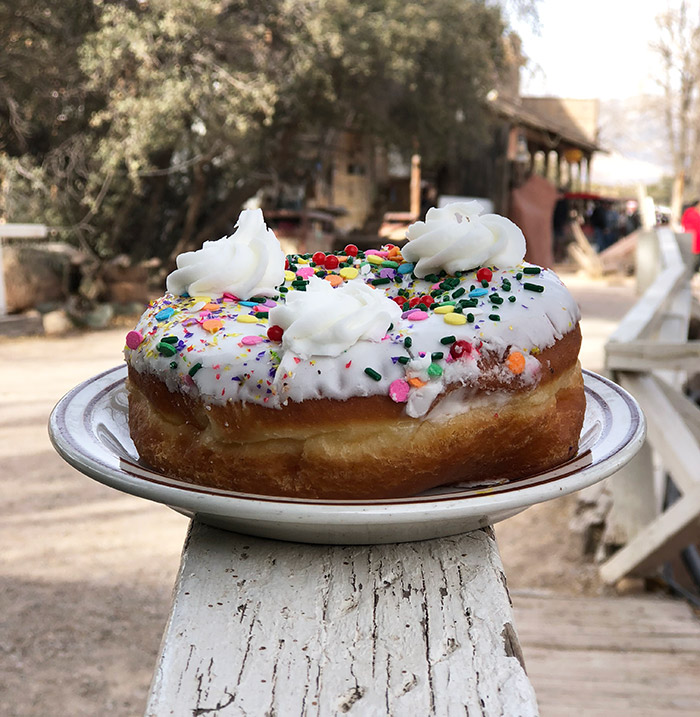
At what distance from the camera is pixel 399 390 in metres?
1.28

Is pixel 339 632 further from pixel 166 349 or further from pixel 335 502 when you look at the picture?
pixel 166 349

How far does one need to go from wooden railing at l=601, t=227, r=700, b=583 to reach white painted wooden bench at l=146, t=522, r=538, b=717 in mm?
2891

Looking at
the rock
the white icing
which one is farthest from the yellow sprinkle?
the rock

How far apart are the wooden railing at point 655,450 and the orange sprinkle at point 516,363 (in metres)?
2.71


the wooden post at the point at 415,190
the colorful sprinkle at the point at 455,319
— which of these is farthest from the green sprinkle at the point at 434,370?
the wooden post at the point at 415,190

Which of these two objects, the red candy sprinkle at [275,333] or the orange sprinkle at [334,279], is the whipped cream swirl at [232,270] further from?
the red candy sprinkle at [275,333]

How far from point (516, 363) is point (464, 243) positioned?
0.35 m

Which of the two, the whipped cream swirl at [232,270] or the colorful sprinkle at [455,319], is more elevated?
the whipped cream swirl at [232,270]

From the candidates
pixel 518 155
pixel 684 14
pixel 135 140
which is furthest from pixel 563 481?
pixel 684 14

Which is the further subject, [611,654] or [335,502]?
[611,654]

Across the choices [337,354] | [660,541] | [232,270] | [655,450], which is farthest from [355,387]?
[655,450]

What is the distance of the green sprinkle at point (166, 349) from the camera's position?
1396 mm

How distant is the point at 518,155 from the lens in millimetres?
17484

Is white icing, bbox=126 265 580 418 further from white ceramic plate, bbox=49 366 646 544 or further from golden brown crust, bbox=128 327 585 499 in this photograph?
white ceramic plate, bbox=49 366 646 544
